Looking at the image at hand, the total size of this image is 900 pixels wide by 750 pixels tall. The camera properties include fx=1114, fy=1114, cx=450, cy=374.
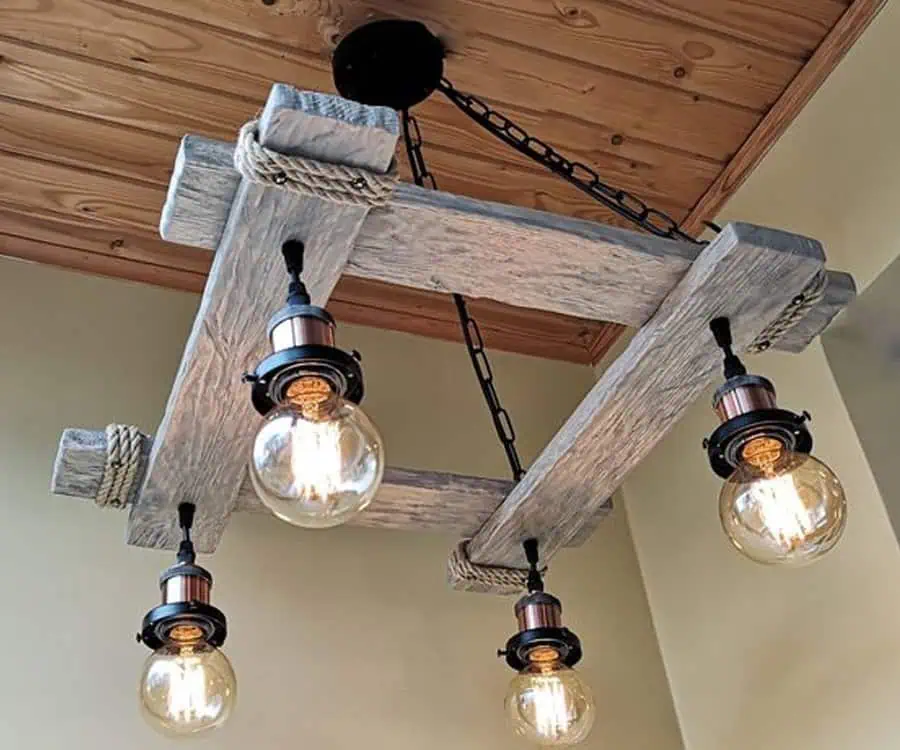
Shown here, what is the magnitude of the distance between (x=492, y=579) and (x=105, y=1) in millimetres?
1060

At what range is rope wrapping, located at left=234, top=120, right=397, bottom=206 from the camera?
3.48 ft

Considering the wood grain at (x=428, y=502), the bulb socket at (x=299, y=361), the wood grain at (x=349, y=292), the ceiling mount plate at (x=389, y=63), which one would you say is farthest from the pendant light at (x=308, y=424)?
the wood grain at (x=349, y=292)

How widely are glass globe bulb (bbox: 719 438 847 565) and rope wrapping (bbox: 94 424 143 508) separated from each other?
28.0 inches

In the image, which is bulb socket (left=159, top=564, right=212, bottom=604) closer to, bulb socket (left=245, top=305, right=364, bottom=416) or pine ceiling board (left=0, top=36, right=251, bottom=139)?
bulb socket (left=245, top=305, right=364, bottom=416)

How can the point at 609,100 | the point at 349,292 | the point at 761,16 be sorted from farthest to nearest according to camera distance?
1. the point at 349,292
2. the point at 609,100
3. the point at 761,16

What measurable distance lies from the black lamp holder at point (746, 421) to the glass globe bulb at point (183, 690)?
2.07 ft

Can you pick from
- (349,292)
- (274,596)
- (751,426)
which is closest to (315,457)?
(751,426)

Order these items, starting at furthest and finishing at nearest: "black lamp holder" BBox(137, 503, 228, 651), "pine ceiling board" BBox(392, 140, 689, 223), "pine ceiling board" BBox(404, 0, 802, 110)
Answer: "pine ceiling board" BBox(392, 140, 689, 223), "pine ceiling board" BBox(404, 0, 802, 110), "black lamp holder" BBox(137, 503, 228, 651)

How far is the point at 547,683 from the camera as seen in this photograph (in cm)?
142

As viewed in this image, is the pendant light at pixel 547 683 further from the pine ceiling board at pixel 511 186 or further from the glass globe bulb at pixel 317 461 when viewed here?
the pine ceiling board at pixel 511 186

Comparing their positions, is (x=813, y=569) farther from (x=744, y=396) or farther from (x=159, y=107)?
(x=159, y=107)

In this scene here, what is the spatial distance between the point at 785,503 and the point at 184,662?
707mm

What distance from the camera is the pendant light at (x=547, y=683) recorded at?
4.60 ft

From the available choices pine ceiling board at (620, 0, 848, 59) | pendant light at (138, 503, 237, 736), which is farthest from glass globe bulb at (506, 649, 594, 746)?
pine ceiling board at (620, 0, 848, 59)
